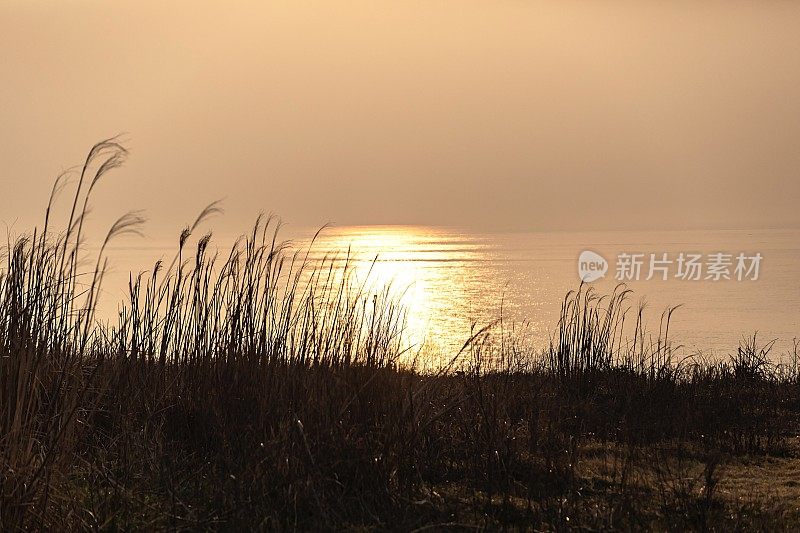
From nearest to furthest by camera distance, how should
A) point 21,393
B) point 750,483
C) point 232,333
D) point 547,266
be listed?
point 21,393 < point 750,483 < point 232,333 < point 547,266

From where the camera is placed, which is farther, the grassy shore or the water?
the water

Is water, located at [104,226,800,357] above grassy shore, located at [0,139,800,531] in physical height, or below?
above

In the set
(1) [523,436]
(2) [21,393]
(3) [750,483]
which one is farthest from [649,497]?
(2) [21,393]

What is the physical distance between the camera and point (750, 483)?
14.0 ft

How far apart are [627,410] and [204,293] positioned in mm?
3178

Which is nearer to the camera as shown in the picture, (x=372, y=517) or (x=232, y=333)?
(x=372, y=517)

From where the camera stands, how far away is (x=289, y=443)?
3.57 m

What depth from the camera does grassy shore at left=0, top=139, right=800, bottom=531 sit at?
3.22 m

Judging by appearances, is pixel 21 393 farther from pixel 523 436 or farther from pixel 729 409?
pixel 729 409

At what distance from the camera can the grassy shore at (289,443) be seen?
3.22 m

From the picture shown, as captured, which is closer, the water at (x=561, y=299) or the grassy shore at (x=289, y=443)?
the grassy shore at (x=289, y=443)

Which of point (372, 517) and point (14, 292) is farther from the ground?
point (14, 292)

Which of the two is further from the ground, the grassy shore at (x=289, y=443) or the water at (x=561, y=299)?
the water at (x=561, y=299)

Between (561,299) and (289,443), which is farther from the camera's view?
(561,299)
